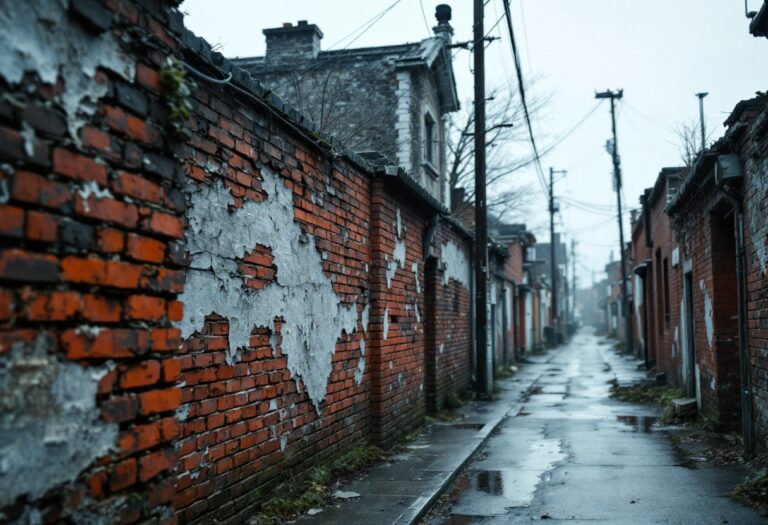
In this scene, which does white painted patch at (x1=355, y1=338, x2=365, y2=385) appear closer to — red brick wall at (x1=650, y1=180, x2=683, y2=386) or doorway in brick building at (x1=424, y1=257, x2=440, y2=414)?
doorway in brick building at (x1=424, y1=257, x2=440, y2=414)

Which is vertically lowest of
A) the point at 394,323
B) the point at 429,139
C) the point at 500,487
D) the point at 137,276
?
the point at 500,487

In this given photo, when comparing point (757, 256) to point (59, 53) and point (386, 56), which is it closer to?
point (59, 53)

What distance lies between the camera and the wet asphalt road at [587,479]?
5.46 m

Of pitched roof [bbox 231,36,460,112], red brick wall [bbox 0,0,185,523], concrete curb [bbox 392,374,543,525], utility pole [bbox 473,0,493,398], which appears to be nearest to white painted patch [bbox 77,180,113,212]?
red brick wall [bbox 0,0,185,523]

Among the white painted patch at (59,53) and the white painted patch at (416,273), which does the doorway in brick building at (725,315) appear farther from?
the white painted patch at (59,53)

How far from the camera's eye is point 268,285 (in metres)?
5.01

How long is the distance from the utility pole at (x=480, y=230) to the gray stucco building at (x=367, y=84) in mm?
1926

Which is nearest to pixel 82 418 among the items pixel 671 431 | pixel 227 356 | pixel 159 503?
pixel 159 503

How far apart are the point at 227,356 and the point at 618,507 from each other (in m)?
3.46

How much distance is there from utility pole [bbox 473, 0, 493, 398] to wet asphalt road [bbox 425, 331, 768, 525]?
1986 mm

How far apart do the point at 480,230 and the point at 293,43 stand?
21.6 feet

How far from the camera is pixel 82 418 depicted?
219cm

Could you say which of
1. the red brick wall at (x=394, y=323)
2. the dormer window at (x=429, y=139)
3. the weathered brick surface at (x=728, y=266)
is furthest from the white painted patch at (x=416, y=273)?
the dormer window at (x=429, y=139)

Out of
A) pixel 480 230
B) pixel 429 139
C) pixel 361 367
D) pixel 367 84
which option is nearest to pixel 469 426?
pixel 361 367
